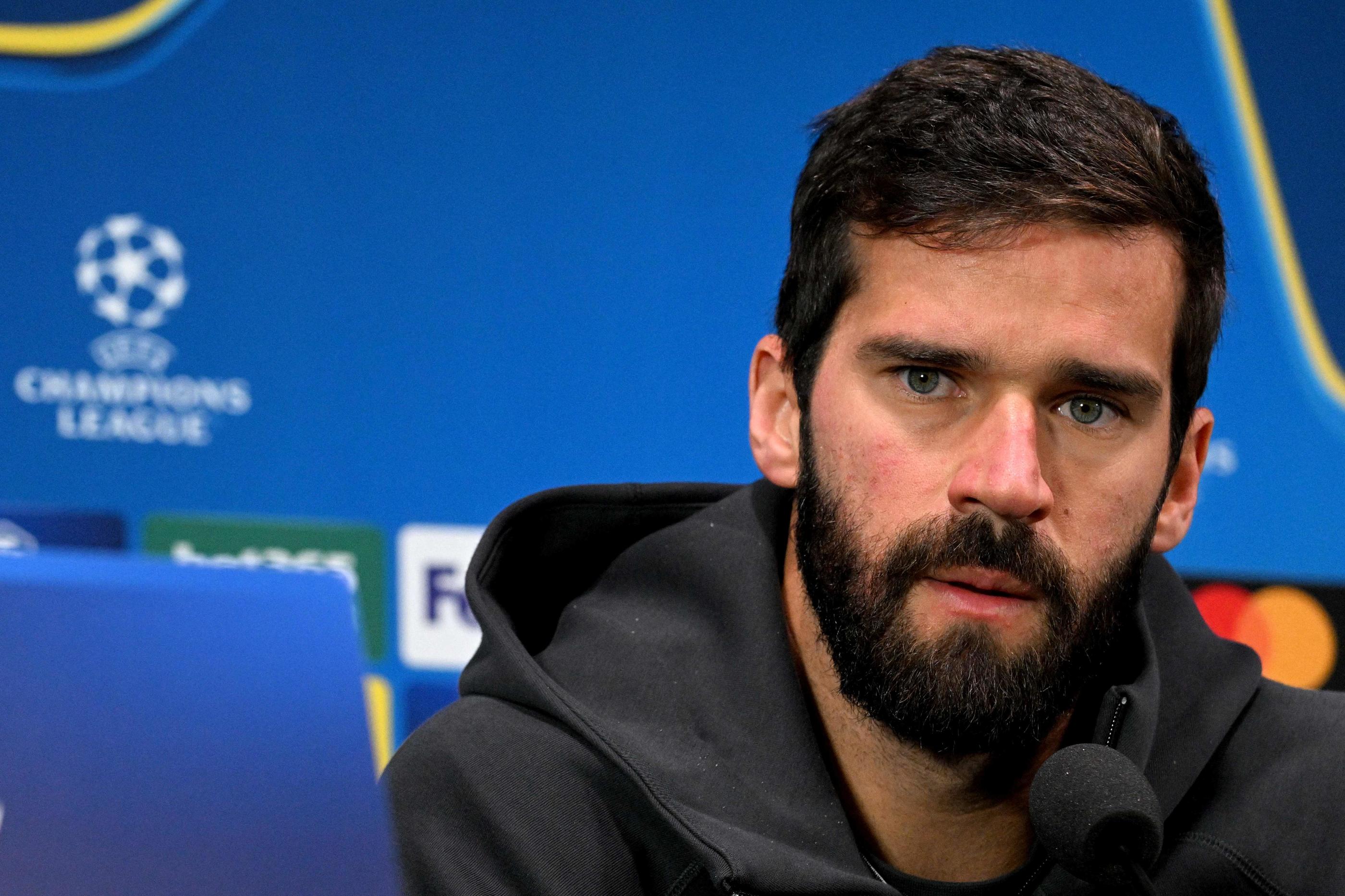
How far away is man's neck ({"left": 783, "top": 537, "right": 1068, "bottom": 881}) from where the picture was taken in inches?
49.9

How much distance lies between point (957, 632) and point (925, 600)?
36 mm

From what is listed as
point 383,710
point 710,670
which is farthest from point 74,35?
point 710,670

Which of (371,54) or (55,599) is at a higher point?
(371,54)

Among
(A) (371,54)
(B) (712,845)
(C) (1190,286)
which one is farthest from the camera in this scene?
(A) (371,54)

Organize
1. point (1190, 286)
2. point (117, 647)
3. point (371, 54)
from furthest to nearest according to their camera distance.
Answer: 1. point (371, 54)
2. point (1190, 286)
3. point (117, 647)

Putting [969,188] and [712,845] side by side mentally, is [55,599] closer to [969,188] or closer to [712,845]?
[712,845]

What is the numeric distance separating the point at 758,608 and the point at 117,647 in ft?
2.84

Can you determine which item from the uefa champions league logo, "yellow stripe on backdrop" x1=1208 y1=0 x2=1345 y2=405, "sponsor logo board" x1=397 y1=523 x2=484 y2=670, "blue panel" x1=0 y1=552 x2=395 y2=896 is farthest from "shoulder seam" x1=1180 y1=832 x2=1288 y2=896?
the uefa champions league logo

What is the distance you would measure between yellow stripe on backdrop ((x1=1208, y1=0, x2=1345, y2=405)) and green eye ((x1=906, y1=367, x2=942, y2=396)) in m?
0.93

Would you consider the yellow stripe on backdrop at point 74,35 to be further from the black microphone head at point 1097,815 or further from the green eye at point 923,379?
the black microphone head at point 1097,815

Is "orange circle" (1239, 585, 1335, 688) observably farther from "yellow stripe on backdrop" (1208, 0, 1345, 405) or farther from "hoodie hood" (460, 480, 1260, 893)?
"hoodie hood" (460, 480, 1260, 893)

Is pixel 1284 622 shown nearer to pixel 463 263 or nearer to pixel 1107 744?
pixel 1107 744

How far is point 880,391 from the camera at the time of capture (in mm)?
1190

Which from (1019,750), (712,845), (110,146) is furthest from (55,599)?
(110,146)
